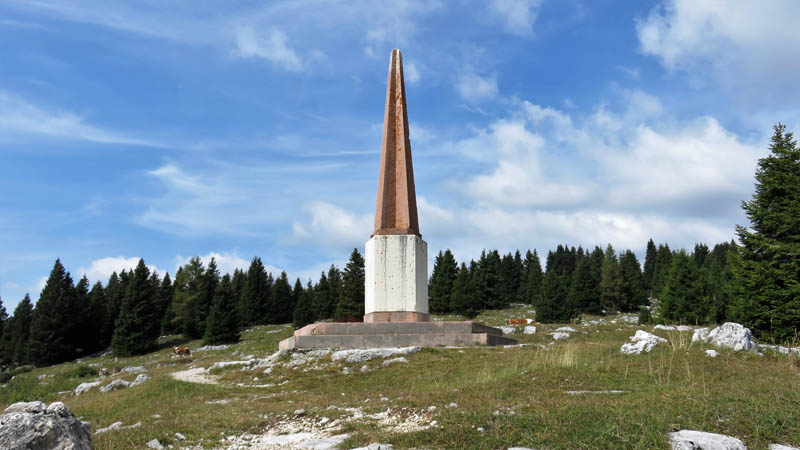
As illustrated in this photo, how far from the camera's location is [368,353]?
47.0 feet

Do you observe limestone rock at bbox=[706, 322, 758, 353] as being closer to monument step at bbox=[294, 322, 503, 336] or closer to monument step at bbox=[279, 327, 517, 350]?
monument step at bbox=[279, 327, 517, 350]

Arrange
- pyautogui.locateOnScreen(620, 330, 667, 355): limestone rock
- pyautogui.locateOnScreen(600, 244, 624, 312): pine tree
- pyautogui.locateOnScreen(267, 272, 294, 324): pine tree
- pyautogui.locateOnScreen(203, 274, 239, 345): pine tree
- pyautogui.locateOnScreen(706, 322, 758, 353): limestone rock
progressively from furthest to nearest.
A: 1. pyautogui.locateOnScreen(600, 244, 624, 312): pine tree
2. pyautogui.locateOnScreen(267, 272, 294, 324): pine tree
3. pyautogui.locateOnScreen(203, 274, 239, 345): pine tree
4. pyautogui.locateOnScreen(706, 322, 758, 353): limestone rock
5. pyautogui.locateOnScreen(620, 330, 667, 355): limestone rock

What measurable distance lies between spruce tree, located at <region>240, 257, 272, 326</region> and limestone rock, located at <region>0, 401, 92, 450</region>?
58.0m

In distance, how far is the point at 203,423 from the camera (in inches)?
314

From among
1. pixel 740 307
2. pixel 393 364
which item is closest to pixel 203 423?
pixel 393 364

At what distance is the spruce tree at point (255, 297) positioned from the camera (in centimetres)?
6147

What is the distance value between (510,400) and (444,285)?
173ft

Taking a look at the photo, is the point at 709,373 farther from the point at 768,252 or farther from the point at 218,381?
the point at 768,252

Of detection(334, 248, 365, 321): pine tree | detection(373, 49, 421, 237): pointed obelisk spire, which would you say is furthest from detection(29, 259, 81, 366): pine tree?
detection(373, 49, 421, 237): pointed obelisk spire

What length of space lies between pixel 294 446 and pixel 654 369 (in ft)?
21.6

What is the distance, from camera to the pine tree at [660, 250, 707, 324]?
119 ft

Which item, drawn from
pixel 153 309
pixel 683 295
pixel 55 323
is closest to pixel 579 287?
pixel 683 295

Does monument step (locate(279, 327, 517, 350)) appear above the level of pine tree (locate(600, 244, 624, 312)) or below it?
below

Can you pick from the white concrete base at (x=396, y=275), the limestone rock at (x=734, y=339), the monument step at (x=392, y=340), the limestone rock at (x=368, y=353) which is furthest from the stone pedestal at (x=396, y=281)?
the limestone rock at (x=734, y=339)
